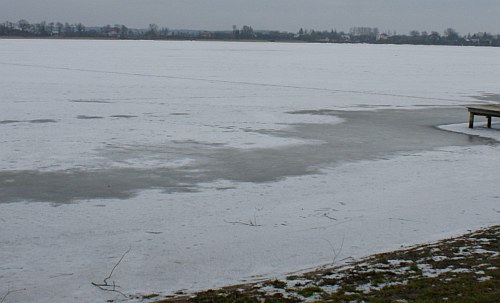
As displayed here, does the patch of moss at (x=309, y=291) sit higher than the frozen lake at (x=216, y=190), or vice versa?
the patch of moss at (x=309, y=291)

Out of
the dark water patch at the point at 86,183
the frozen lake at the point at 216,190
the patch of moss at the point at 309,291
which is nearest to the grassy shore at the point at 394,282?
the patch of moss at the point at 309,291

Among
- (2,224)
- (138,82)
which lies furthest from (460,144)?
(138,82)

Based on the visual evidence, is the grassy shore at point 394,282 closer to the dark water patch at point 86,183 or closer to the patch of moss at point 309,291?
the patch of moss at point 309,291

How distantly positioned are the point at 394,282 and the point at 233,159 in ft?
19.1

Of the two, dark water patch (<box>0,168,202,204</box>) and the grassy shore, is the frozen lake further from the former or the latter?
the grassy shore

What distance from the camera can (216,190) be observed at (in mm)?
8570

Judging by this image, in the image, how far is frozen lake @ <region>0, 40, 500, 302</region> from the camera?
5836 mm

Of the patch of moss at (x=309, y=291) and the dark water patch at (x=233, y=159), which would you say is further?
the dark water patch at (x=233, y=159)

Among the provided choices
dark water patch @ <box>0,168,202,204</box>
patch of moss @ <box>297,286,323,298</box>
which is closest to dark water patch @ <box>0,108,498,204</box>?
dark water patch @ <box>0,168,202,204</box>

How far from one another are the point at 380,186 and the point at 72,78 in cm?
2237

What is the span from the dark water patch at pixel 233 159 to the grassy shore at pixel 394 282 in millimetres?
3377

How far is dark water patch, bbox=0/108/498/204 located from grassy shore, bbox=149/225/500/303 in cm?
338

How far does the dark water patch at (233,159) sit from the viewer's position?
337 inches

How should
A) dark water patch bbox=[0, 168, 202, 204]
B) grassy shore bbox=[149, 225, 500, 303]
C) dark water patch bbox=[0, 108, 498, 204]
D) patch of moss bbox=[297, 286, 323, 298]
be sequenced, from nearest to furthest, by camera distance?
grassy shore bbox=[149, 225, 500, 303] < patch of moss bbox=[297, 286, 323, 298] < dark water patch bbox=[0, 168, 202, 204] < dark water patch bbox=[0, 108, 498, 204]
